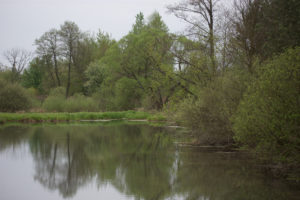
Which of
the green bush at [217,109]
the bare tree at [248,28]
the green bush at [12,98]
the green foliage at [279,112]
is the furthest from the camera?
the green bush at [12,98]

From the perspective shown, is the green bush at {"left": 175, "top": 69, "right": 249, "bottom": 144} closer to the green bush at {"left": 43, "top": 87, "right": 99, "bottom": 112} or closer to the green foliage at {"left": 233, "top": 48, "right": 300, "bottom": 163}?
the green foliage at {"left": 233, "top": 48, "right": 300, "bottom": 163}

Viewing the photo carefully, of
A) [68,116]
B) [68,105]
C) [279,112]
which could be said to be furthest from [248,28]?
[68,105]

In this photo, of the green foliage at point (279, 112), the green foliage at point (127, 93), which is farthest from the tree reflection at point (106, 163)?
the green foliage at point (127, 93)

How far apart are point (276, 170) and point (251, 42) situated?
26.1ft

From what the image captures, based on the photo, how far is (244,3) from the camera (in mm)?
17344

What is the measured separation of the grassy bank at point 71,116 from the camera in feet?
105

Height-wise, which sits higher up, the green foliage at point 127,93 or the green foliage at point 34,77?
the green foliage at point 34,77

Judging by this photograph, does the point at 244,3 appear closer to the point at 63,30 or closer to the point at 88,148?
the point at 88,148

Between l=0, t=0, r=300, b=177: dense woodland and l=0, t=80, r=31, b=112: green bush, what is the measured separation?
10 centimetres

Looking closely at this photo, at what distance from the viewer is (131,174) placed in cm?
1038

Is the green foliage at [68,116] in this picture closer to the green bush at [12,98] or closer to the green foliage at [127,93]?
the green bush at [12,98]

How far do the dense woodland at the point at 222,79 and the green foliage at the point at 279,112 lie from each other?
0.08 feet

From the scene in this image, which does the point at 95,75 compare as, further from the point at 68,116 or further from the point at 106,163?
the point at 106,163

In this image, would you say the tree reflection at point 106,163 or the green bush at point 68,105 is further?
the green bush at point 68,105
